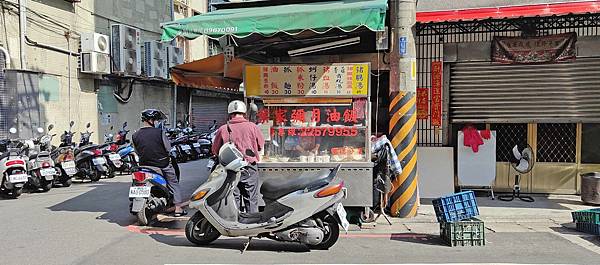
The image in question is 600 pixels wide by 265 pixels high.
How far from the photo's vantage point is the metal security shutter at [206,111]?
24.9m

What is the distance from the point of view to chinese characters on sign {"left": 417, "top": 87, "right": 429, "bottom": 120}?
9.55 metres

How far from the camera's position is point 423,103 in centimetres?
956

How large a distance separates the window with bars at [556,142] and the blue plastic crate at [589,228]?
300 cm

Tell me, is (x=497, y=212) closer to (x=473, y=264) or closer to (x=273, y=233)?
(x=473, y=264)

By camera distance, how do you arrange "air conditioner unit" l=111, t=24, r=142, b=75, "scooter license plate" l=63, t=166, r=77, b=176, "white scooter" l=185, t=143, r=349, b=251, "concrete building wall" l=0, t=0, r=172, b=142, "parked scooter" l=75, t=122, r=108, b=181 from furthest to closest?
"air conditioner unit" l=111, t=24, r=142, b=75, "concrete building wall" l=0, t=0, r=172, b=142, "parked scooter" l=75, t=122, r=108, b=181, "scooter license plate" l=63, t=166, r=77, b=176, "white scooter" l=185, t=143, r=349, b=251

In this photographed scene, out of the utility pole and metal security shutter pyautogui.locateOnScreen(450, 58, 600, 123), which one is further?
metal security shutter pyautogui.locateOnScreen(450, 58, 600, 123)

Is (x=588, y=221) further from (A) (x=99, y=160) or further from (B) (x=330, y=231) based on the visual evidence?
(A) (x=99, y=160)

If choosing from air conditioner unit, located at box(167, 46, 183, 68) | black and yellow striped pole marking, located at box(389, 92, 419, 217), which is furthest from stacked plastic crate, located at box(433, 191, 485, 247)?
air conditioner unit, located at box(167, 46, 183, 68)

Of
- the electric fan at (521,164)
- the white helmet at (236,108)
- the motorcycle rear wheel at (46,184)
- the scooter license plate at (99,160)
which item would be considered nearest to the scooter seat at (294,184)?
the white helmet at (236,108)

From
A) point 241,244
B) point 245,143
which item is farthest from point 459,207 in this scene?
point 245,143

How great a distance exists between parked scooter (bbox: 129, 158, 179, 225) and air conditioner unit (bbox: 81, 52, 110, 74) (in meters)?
10.0

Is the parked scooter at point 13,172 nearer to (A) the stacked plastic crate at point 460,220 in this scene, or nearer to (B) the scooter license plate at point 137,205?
(B) the scooter license plate at point 137,205

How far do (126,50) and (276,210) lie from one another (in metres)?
13.6

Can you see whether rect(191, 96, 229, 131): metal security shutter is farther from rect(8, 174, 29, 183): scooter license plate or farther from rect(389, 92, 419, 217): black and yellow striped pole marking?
rect(389, 92, 419, 217): black and yellow striped pole marking
